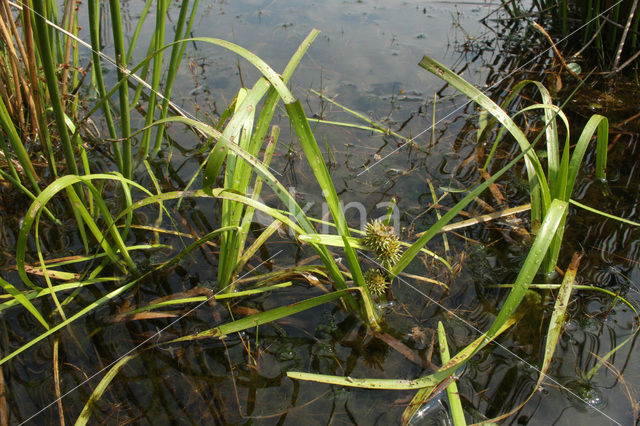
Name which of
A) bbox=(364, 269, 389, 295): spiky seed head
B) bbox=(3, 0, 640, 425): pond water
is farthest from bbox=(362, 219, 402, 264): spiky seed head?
bbox=(3, 0, 640, 425): pond water

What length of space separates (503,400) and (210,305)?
1.39 metres

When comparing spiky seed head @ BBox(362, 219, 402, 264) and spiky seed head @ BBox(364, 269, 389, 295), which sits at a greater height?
spiky seed head @ BBox(362, 219, 402, 264)

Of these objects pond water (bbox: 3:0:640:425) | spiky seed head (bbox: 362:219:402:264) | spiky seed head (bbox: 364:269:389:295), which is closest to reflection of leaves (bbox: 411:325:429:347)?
pond water (bbox: 3:0:640:425)

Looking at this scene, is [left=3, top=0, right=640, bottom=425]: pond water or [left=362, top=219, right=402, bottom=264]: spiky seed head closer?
[left=3, top=0, right=640, bottom=425]: pond water

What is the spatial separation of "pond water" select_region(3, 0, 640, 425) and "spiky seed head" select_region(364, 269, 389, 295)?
167mm

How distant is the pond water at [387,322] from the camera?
5.68 ft

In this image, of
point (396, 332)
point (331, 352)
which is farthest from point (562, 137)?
point (331, 352)

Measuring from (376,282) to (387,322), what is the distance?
207 mm

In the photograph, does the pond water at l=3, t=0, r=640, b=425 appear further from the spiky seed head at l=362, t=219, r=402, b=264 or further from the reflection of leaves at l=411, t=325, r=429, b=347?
the spiky seed head at l=362, t=219, r=402, b=264

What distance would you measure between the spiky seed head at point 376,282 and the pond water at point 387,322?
0.17 meters

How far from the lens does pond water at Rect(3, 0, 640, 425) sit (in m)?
1.73

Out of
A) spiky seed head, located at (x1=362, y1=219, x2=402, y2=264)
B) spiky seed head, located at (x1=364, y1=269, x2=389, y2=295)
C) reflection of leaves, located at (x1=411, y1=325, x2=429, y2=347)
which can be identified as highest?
spiky seed head, located at (x1=362, y1=219, x2=402, y2=264)

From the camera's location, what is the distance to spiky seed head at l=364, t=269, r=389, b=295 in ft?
6.55

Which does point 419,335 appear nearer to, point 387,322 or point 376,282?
point 387,322
